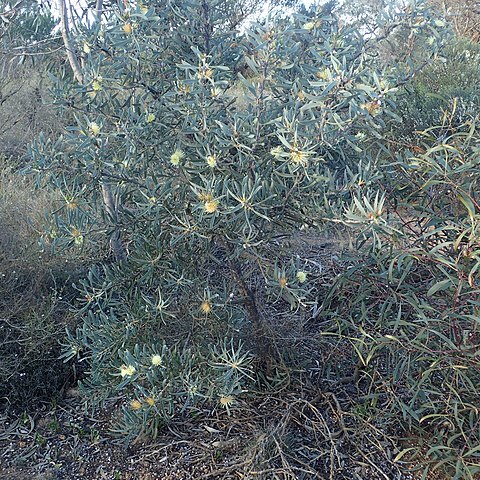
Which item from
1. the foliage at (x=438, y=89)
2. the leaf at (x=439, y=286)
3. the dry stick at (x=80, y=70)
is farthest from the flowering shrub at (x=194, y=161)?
the foliage at (x=438, y=89)

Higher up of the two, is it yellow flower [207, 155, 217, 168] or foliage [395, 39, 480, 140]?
yellow flower [207, 155, 217, 168]

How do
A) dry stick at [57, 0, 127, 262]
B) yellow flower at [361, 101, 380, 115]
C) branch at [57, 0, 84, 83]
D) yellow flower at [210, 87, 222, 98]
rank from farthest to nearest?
branch at [57, 0, 84, 83] < dry stick at [57, 0, 127, 262] < yellow flower at [210, 87, 222, 98] < yellow flower at [361, 101, 380, 115]

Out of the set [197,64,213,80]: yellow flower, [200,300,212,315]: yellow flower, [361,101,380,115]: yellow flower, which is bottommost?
[200,300,212,315]: yellow flower

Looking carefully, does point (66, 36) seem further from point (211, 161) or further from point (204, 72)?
point (211, 161)

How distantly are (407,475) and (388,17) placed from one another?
1758 millimetres

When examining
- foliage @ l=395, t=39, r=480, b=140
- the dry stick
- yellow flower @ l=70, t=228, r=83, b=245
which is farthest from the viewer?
foliage @ l=395, t=39, r=480, b=140

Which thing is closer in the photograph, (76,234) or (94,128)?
(94,128)

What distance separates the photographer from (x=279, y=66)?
2.01m

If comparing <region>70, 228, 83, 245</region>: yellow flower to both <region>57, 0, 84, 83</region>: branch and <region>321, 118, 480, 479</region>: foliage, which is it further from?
<region>57, 0, 84, 83</region>: branch

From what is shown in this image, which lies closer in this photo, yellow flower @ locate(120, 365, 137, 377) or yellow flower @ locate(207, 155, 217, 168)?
yellow flower @ locate(207, 155, 217, 168)

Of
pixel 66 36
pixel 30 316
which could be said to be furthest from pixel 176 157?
pixel 30 316

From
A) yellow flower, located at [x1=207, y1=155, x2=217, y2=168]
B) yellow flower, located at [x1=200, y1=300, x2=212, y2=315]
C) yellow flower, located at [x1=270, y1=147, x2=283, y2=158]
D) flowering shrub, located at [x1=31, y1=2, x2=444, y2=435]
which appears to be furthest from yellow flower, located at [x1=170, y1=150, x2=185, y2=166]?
yellow flower, located at [x1=200, y1=300, x2=212, y2=315]

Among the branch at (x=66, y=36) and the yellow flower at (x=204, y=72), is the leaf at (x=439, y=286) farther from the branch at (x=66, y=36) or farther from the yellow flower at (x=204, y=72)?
the branch at (x=66, y=36)

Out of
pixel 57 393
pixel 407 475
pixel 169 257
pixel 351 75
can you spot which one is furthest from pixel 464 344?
pixel 57 393
